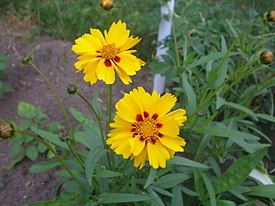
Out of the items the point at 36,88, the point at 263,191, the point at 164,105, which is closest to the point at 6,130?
the point at 164,105

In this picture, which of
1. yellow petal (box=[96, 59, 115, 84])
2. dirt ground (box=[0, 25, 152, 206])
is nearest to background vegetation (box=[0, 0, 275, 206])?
dirt ground (box=[0, 25, 152, 206])

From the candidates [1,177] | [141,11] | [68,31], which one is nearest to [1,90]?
[1,177]

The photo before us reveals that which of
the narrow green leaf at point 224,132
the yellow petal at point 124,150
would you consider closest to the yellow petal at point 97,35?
the yellow petal at point 124,150

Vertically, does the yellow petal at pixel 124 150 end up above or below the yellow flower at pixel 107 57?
below

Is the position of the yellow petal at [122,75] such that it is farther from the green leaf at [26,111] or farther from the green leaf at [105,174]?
the green leaf at [26,111]

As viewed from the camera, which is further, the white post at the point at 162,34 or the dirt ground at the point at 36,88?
the white post at the point at 162,34

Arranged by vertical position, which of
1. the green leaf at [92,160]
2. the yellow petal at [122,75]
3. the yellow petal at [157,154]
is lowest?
the green leaf at [92,160]

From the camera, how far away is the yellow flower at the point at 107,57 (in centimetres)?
106

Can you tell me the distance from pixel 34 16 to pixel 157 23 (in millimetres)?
841

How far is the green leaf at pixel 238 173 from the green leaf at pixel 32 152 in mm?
774

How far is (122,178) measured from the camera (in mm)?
1337

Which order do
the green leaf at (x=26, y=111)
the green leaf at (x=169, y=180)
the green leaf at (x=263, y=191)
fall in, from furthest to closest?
the green leaf at (x=26, y=111)
the green leaf at (x=263, y=191)
the green leaf at (x=169, y=180)

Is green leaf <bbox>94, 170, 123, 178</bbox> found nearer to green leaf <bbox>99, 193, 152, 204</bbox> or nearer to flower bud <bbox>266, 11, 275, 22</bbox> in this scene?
green leaf <bbox>99, 193, 152, 204</bbox>

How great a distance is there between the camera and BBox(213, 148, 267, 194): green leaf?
1.32 metres
